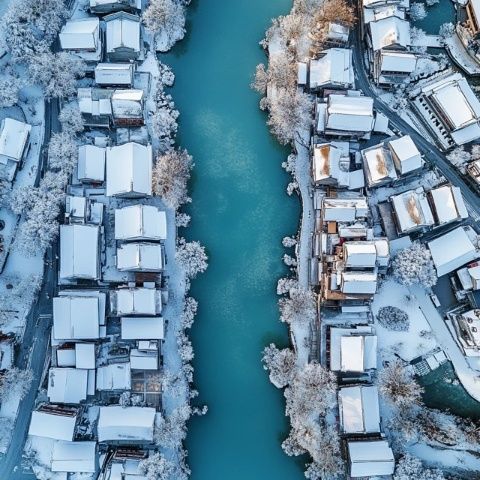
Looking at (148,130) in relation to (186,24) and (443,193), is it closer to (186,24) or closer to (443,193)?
(186,24)

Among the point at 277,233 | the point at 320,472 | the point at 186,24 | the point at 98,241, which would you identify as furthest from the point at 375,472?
the point at 186,24

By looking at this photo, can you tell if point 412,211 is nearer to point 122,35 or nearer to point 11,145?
point 122,35

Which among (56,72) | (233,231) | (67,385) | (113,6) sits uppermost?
(113,6)

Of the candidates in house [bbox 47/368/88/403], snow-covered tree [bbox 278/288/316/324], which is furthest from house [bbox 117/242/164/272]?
snow-covered tree [bbox 278/288/316/324]

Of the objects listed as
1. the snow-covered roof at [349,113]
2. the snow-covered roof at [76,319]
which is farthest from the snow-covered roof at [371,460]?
the snow-covered roof at [349,113]

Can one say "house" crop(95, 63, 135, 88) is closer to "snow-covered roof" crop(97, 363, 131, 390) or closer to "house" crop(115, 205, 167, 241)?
"house" crop(115, 205, 167, 241)

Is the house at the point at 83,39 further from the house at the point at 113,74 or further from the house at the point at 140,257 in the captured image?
the house at the point at 140,257

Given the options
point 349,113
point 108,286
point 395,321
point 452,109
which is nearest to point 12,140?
point 108,286
